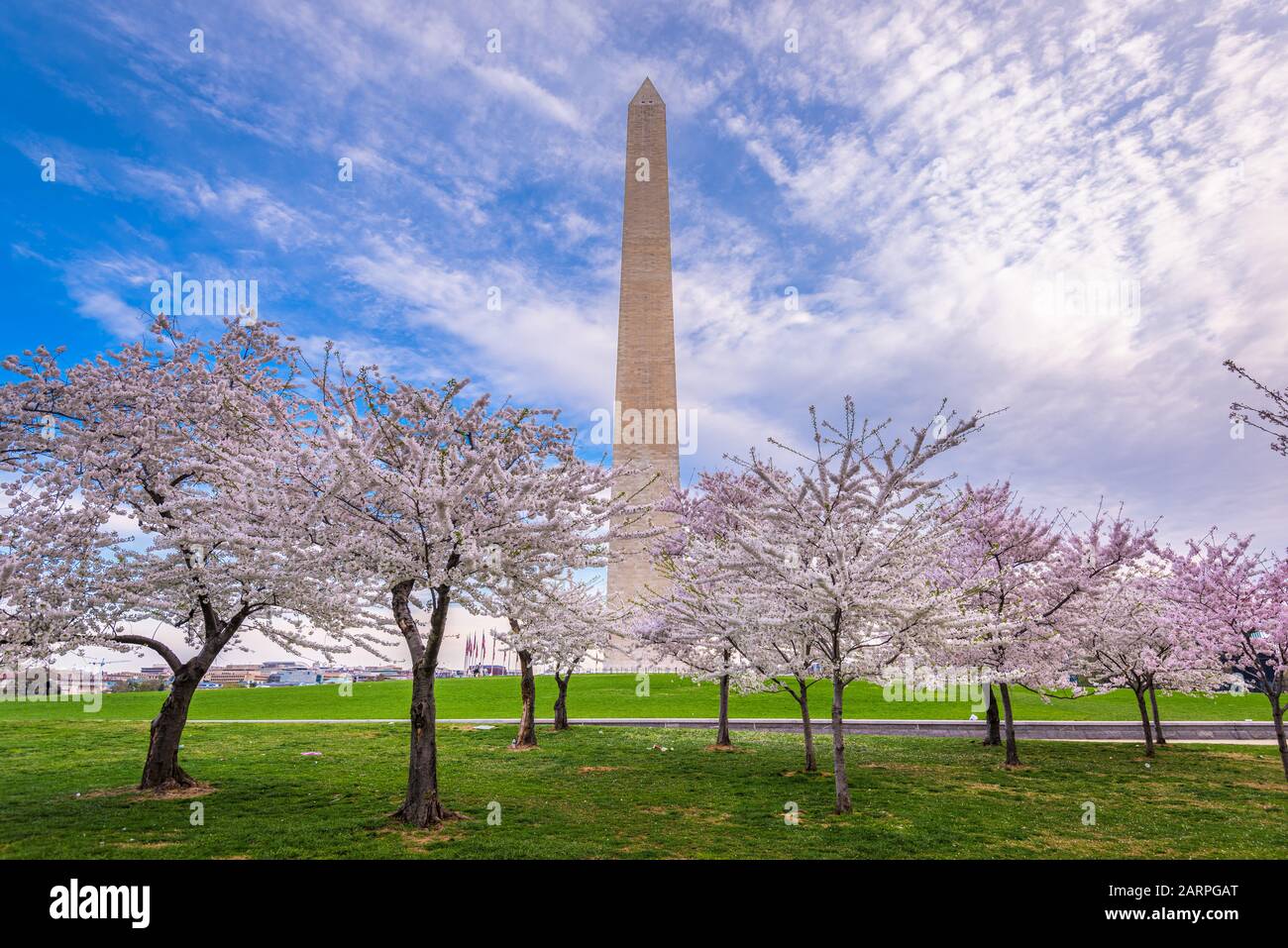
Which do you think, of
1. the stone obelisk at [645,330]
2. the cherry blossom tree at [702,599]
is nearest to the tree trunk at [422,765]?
the cherry blossom tree at [702,599]

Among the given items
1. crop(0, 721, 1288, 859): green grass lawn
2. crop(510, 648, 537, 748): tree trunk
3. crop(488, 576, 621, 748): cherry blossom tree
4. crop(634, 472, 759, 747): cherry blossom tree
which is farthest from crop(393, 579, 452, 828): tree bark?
crop(510, 648, 537, 748): tree trunk

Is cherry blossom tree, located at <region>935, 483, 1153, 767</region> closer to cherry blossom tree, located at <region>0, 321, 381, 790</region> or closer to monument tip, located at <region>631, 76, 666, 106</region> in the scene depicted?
cherry blossom tree, located at <region>0, 321, 381, 790</region>

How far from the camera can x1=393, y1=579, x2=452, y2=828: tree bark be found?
10.7 metres

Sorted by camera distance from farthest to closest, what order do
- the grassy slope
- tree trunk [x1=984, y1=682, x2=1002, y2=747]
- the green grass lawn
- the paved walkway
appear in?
1. the grassy slope
2. the paved walkway
3. tree trunk [x1=984, y1=682, x2=1002, y2=747]
4. the green grass lawn

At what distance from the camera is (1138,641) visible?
20031mm

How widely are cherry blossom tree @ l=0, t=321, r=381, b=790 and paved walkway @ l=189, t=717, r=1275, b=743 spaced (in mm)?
15121

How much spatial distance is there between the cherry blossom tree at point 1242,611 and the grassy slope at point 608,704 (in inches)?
560

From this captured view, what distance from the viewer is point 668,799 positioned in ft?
43.0

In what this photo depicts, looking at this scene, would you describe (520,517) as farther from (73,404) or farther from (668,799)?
(73,404)

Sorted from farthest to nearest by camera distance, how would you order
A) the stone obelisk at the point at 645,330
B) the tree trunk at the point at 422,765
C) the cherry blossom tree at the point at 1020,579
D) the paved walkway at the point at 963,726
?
the stone obelisk at the point at 645,330 → the paved walkway at the point at 963,726 → the cherry blossom tree at the point at 1020,579 → the tree trunk at the point at 422,765

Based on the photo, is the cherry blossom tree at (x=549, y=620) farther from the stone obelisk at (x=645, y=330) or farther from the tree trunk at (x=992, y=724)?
the stone obelisk at (x=645, y=330)

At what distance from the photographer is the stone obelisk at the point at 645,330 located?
37.1 m

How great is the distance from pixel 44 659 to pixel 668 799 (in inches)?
438

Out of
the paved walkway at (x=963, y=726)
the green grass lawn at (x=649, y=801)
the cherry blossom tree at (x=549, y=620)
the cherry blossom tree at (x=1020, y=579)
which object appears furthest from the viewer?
the paved walkway at (x=963, y=726)
